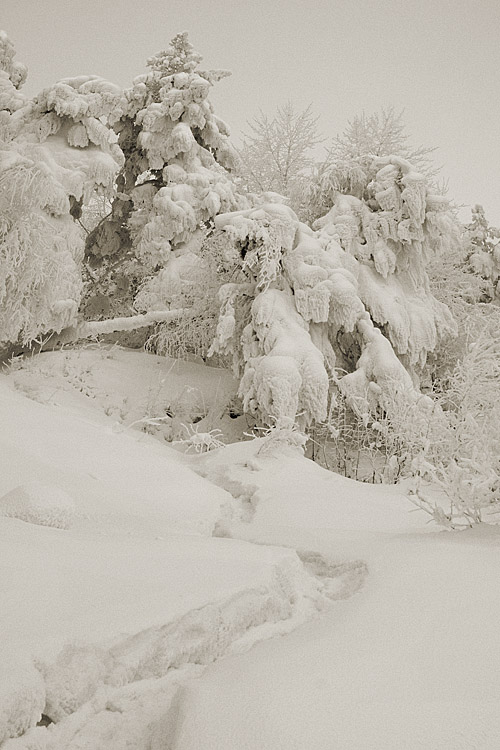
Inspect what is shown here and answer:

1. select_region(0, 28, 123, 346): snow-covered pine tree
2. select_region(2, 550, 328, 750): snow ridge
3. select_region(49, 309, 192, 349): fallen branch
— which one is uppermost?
select_region(0, 28, 123, 346): snow-covered pine tree

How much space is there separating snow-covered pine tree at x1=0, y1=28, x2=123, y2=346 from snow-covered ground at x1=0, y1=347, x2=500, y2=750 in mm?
3738

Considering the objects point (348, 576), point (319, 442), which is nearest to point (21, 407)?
point (348, 576)

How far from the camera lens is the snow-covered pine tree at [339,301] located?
31.3 feet

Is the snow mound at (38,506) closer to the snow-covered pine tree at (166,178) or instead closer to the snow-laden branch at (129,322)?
the snow-laden branch at (129,322)

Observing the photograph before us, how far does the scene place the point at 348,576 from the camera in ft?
10.7

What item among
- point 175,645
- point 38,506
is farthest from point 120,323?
point 175,645

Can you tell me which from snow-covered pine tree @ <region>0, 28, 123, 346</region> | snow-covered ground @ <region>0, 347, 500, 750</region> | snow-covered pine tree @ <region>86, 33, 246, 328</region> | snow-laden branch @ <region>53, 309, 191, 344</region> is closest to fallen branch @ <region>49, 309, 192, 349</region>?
snow-laden branch @ <region>53, 309, 191, 344</region>

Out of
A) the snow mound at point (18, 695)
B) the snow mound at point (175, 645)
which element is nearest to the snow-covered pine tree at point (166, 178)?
the snow mound at point (175, 645)

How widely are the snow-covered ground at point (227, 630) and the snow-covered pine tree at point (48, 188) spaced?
3738mm

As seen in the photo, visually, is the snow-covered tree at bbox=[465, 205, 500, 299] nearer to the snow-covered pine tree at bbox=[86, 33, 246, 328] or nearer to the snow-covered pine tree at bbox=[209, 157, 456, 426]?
the snow-covered pine tree at bbox=[209, 157, 456, 426]

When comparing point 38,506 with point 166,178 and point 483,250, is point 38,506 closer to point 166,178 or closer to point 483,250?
point 166,178

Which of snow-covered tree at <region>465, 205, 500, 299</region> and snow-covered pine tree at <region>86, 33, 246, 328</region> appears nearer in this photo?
snow-covered pine tree at <region>86, 33, 246, 328</region>

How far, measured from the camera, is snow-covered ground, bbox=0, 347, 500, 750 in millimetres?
1725

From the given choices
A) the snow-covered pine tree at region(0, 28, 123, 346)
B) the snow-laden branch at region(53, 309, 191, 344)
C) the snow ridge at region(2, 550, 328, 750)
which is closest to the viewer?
the snow ridge at region(2, 550, 328, 750)
